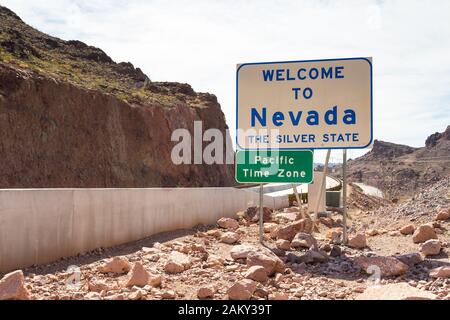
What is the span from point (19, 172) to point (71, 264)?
67.8 feet

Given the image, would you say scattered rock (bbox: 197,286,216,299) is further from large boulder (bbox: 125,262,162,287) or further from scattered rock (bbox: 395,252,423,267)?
scattered rock (bbox: 395,252,423,267)

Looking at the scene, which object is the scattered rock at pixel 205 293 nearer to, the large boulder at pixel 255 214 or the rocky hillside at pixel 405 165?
the large boulder at pixel 255 214

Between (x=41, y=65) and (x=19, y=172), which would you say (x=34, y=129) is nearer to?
(x=19, y=172)

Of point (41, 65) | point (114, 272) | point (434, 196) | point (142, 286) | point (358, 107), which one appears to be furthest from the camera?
point (41, 65)

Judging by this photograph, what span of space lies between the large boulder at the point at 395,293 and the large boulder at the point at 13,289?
3306mm

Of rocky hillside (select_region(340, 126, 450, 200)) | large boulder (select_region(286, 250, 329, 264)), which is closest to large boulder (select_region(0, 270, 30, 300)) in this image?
large boulder (select_region(286, 250, 329, 264))

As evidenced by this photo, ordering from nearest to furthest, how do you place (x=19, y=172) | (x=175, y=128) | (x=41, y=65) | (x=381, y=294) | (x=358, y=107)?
(x=381, y=294), (x=358, y=107), (x=19, y=172), (x=41, y=65), (x=175, y=128)

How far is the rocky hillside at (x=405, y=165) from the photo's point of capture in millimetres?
119106

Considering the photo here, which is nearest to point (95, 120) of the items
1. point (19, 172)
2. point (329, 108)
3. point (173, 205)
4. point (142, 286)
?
point (19, 172)

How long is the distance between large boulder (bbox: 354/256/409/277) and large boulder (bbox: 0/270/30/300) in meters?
4.06

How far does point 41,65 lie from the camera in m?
35.5

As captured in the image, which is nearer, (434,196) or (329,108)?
(329,108)

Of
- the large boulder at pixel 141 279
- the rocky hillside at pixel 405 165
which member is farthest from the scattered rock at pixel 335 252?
the rocky hillside at pixel 405 165

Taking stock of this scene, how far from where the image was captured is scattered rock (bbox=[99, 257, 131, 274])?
6168mm
